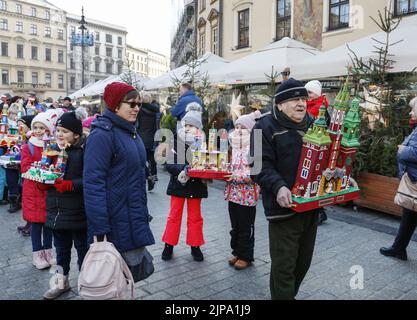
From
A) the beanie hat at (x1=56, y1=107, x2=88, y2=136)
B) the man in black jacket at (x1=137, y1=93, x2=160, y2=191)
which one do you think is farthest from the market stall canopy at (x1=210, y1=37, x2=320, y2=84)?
the beanie hat at (x1=56, y1=107, x2=88, y2=136)

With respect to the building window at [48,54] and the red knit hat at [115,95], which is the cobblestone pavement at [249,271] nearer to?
the red knit hat at [115,95]

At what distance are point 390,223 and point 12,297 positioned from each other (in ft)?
16.7

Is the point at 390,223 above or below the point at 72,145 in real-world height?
below

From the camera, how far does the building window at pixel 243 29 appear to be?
18875mm

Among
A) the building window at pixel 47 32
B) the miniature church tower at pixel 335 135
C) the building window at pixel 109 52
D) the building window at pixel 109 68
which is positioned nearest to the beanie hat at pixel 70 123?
the miniature church tower at pixel 335 135

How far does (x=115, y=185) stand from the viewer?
2.76 meters

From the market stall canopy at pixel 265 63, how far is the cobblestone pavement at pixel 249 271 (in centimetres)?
487

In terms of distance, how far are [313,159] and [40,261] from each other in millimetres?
3150

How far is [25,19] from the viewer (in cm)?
6831

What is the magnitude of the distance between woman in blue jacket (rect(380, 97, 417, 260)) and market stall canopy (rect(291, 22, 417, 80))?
2.89 meters

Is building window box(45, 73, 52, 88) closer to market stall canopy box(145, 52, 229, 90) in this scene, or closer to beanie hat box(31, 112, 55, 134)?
market stall canopy box(145, 52, 229, 90)

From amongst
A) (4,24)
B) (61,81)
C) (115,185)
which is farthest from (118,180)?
(61,81)
